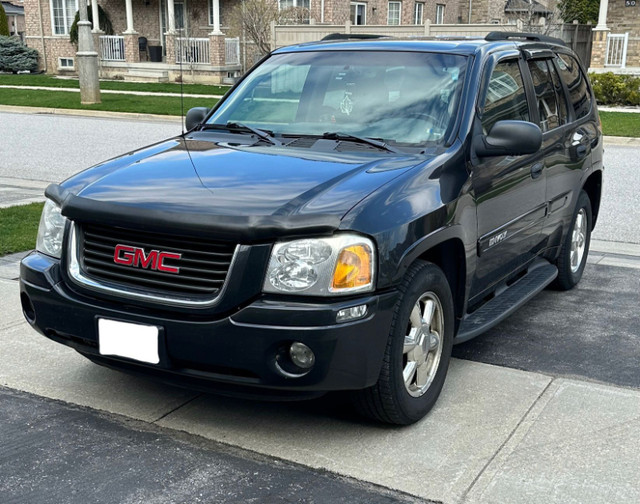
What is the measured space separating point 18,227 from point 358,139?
15.2ft

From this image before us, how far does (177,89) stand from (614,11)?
54.1 feet

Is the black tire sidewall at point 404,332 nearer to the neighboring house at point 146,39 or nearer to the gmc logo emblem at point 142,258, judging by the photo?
the gmc logo emblem at point 142,258

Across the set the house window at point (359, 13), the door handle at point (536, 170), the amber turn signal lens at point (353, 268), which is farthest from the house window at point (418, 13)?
the amber turn signal lens at point (353, 268)

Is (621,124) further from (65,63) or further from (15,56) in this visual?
(15,56)

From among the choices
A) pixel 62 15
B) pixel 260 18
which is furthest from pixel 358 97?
pixel 62 15

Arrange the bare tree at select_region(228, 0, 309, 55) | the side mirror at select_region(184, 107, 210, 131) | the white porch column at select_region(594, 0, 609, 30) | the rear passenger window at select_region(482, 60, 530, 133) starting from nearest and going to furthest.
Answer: the rear passenger window at select_region(482, 60, 530, 133)
the side mirror at select_region(184, 107, 210, 131)
the white porch column at select_region(594, 0, 609, 30)
the bare tree at select_region(228, 0, 309, 55)

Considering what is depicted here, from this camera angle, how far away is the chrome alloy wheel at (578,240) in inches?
249

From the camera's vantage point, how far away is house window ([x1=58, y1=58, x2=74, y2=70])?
117 feet

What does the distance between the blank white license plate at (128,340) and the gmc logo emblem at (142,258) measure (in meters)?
0.25

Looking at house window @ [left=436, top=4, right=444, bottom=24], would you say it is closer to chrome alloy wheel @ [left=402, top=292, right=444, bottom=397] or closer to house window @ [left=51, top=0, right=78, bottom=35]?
house window @ [left=51, top=0, right=78, bottom=35]

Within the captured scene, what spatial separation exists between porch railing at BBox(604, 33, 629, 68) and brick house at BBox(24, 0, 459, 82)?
11.2 meters

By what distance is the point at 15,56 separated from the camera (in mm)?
35312

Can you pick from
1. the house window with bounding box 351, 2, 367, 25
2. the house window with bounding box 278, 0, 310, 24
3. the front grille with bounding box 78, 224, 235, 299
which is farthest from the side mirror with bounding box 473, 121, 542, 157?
the house window with bounding box 351, 2, 367, 25

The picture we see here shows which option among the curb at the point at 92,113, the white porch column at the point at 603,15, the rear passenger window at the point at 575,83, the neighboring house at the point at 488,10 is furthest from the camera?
the neighboring house at the point at 488,10
